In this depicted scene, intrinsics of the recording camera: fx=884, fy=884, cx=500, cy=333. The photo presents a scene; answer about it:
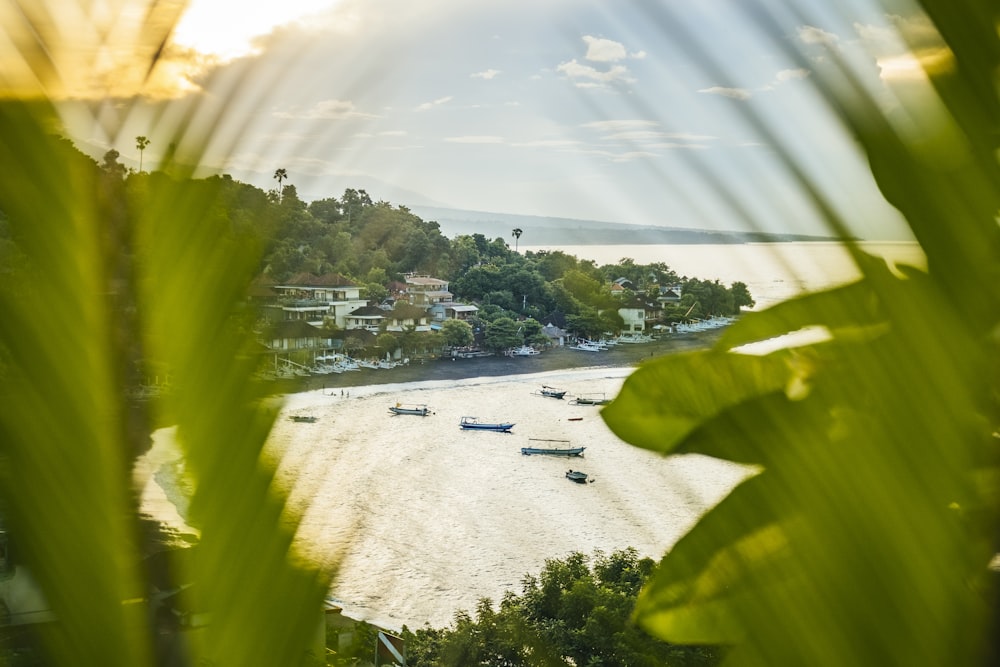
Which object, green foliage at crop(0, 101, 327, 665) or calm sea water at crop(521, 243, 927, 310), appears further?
green foliage at crop(0, 101, 327, 665)

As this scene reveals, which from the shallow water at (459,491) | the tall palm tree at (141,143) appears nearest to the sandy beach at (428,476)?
the shallow water at (459,491)

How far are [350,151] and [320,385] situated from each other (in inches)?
3.8

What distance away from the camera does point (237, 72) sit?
0.35m

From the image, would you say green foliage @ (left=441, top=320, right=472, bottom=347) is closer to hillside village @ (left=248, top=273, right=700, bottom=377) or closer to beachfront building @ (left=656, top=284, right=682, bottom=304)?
hillside village @ (left=248, top=273, right=700, bottom=377)

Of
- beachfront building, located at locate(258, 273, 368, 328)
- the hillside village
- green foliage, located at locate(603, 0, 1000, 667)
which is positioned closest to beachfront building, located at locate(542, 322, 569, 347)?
the hillside village

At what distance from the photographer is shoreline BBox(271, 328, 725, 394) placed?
1.06 ft

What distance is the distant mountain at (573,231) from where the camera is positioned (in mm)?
237

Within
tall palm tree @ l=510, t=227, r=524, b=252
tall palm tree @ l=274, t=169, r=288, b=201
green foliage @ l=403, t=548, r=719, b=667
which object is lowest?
green foliage @ l=403, t=548, r=719, b=667

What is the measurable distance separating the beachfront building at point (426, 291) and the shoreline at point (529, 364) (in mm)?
50

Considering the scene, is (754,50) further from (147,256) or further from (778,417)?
(147,256)

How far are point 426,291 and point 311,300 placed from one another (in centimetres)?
26

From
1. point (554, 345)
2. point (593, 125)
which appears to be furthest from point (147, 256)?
point (554, 345)

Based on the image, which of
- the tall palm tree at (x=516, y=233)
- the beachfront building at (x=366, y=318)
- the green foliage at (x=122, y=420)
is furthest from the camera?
the tall palm tree at (x=516, y=233)

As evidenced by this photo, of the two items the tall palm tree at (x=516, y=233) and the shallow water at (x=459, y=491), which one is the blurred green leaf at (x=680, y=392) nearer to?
the shallow water at (x=459, y=491)
